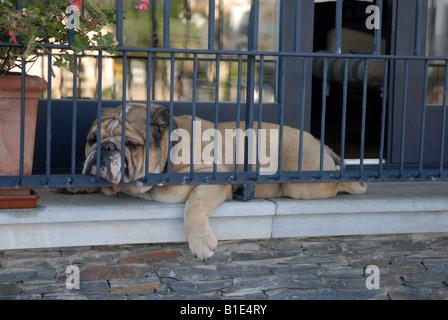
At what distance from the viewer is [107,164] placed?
3.35 m

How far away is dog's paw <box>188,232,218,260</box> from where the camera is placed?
3512 mm

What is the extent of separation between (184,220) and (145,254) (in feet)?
0.99

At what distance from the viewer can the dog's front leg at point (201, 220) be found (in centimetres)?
349

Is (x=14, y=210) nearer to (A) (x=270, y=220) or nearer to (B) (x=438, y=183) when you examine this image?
(A) (x=270, y=220)

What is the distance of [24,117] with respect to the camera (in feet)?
10.7

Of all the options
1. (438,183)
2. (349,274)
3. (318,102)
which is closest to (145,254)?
(349,274)

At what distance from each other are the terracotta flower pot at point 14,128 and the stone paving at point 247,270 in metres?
0.32

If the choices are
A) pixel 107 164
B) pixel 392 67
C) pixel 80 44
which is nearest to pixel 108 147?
pixel 107 164

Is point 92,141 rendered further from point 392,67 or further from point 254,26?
point 392,67

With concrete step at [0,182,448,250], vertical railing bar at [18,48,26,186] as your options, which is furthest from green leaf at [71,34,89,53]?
concrete step at [0,182,448,250]

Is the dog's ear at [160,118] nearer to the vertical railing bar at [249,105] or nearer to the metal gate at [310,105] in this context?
the metal gate at [310,105]

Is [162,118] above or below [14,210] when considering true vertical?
above

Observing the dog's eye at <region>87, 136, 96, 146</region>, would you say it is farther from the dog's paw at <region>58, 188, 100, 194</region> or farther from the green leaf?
the green leaf

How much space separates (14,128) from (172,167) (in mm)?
942
